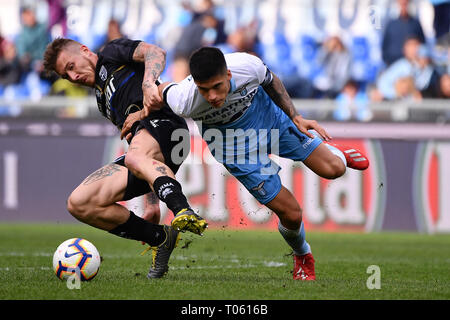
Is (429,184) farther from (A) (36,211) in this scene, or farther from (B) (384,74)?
(A) (36,211)

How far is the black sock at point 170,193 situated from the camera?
18.0 ft

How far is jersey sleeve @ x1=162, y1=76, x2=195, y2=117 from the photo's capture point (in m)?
5.85

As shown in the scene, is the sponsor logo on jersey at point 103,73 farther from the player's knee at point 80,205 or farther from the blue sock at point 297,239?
the blue sock at point 297,239

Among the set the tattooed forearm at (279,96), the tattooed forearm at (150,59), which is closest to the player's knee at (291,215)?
the tattooed forearm at (279,96)

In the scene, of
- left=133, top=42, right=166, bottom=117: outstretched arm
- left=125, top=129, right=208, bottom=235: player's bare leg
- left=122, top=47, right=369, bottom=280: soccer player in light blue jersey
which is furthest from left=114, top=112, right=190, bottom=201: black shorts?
left=133, top=42, right=166, bottom=117: outstretched arm

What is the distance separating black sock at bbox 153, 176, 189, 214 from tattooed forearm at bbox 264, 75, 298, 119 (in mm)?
1188

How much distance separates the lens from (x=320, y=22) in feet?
48.3

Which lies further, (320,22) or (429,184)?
(320,22)

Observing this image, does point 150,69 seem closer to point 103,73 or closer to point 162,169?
point 103,73

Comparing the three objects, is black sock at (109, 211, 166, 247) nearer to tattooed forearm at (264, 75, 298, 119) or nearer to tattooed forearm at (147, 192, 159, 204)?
tattooed forearm at (147, 192, 159, 204)

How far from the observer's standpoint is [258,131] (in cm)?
648

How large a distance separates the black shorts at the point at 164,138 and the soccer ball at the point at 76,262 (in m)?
0.57
